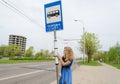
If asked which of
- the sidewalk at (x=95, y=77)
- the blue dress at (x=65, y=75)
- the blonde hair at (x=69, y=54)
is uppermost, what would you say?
the blonde hair at (x=69, y=54)

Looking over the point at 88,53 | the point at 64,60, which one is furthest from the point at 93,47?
the point at 64,60

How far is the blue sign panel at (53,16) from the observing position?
17.4 ft

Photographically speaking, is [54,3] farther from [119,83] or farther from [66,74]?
[119,83]

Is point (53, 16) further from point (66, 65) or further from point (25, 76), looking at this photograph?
point (25, 76)

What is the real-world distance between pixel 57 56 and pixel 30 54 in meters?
114

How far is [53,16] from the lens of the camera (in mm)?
5387

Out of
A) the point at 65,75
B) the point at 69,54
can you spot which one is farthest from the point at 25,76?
the point at 69,54

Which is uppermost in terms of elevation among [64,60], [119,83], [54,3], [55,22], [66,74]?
[54,3]

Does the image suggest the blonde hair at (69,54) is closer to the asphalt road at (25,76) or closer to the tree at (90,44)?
the asphalt road at (25,76)

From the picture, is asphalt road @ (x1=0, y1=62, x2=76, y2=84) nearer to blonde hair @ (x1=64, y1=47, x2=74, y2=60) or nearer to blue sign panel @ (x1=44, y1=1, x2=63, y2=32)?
blonde hair @ (x1=64, y1=47, x2=74, y2=60)

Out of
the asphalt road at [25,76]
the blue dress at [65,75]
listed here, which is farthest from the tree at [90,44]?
the blue dress at [65,75]

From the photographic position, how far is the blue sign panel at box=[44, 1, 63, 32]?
17.4 ft

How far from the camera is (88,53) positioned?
64750 mm

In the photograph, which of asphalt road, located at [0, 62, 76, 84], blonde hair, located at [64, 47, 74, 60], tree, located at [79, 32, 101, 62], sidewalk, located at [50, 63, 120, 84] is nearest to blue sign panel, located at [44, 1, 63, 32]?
blonde hair, located at [64, 47, 74, 60]
